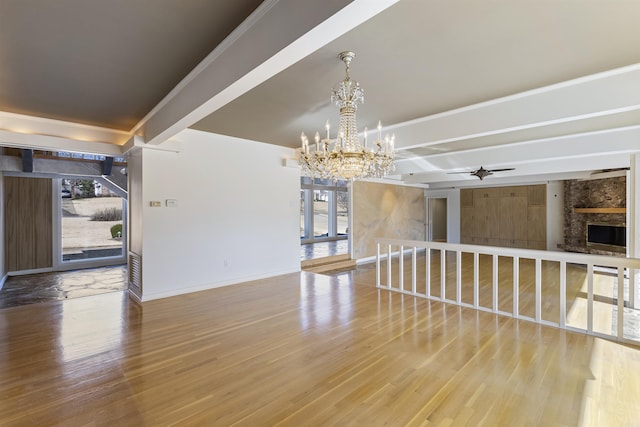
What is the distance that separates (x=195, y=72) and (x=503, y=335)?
4.11 m

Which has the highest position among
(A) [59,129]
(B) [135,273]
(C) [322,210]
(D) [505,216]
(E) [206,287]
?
(A) [59,129]

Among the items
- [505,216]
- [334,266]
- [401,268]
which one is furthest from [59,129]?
[505,216]

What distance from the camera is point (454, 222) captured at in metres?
11.6

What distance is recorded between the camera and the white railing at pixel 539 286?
3.18m

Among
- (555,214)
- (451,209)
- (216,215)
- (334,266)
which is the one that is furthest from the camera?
(451,209)

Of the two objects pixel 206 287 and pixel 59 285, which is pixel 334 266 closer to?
pixel 206 287

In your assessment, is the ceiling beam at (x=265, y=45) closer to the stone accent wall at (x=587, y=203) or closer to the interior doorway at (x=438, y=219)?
the stone accent wall at (x=587, y=203)

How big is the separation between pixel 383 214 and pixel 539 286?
5.92 m

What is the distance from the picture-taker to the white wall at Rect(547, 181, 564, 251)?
9.25 metres

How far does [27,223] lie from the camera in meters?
6.58

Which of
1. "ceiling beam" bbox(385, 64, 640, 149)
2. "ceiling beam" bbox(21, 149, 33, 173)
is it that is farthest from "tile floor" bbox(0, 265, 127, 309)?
"ceiling beam" bbox(385, 64, 640, 149)

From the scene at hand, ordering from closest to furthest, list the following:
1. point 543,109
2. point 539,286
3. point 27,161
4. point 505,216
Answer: point 543,109 < point 539,286 < point 27,161 < point 505,216

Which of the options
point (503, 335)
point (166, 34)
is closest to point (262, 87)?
point (166, 34)

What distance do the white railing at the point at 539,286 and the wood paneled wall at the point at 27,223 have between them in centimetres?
758
